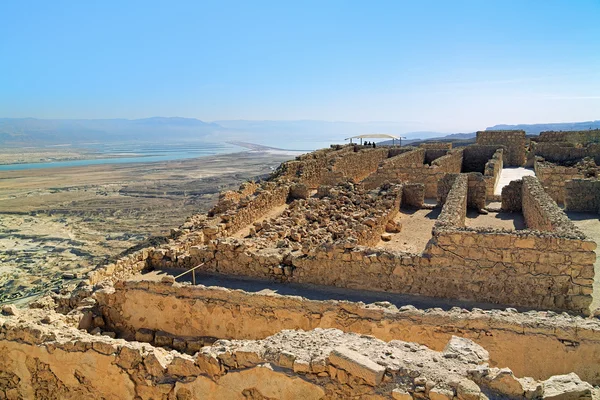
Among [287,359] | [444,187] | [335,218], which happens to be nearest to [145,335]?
[287,359]

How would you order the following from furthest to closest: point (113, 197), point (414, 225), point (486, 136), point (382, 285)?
1. point (113, 197)
2. point (486, 136)
3. point (414, 225)
4. point (382, 285)

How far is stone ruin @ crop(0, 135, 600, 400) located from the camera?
13.2 ft

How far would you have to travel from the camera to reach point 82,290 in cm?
766

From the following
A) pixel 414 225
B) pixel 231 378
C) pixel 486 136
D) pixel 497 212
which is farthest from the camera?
pixel 486 136

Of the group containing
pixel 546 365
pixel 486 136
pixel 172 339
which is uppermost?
pixel 486 136

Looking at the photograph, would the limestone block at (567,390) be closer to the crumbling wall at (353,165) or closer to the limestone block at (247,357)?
the limestone block at (247,357)

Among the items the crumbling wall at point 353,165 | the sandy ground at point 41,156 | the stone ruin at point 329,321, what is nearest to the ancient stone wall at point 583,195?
the stone ruin at point 329,321

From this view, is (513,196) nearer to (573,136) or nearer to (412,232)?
(412,232)

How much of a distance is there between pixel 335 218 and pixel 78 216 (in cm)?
3680

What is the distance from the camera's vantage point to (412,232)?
421 inches

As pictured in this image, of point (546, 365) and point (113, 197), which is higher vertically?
point (546, 365)

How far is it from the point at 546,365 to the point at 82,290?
7.09 meters

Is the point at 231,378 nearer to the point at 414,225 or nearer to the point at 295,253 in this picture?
the point at 295,253

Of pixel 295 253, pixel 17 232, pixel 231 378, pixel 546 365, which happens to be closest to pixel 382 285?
pixel 295 253
